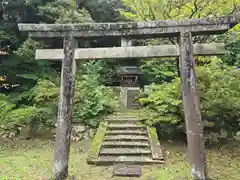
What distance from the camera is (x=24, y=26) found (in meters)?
4.59

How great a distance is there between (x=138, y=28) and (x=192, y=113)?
206 centimetres

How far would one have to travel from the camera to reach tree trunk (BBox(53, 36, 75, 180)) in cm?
449

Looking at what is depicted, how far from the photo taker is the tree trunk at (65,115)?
449 centimetres

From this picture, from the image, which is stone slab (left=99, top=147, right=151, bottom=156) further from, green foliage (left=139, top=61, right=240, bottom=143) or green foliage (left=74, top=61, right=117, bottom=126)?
green foliage (left=74, top=61, right=117, bottom=126)

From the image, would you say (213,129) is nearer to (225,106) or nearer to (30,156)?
(225,106)

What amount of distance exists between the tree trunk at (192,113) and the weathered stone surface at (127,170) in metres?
1.34

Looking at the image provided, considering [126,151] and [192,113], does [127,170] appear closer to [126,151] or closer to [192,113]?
[126,151]

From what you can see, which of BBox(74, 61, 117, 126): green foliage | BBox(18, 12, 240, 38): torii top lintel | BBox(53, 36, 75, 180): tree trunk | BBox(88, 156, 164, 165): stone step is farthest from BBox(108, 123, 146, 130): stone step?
BBox(18, 12, 240, 38): torii top lintel

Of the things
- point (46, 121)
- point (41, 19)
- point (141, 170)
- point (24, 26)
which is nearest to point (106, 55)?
point (24, 26)

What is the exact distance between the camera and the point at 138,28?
459 cm

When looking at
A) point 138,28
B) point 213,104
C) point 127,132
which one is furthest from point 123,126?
point 138,28

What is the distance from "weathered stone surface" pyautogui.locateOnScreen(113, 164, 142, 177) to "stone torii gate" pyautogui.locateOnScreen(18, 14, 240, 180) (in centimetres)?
127

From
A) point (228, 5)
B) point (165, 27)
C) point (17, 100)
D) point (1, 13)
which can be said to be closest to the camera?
point (165, 27)

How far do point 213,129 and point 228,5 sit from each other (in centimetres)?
512
